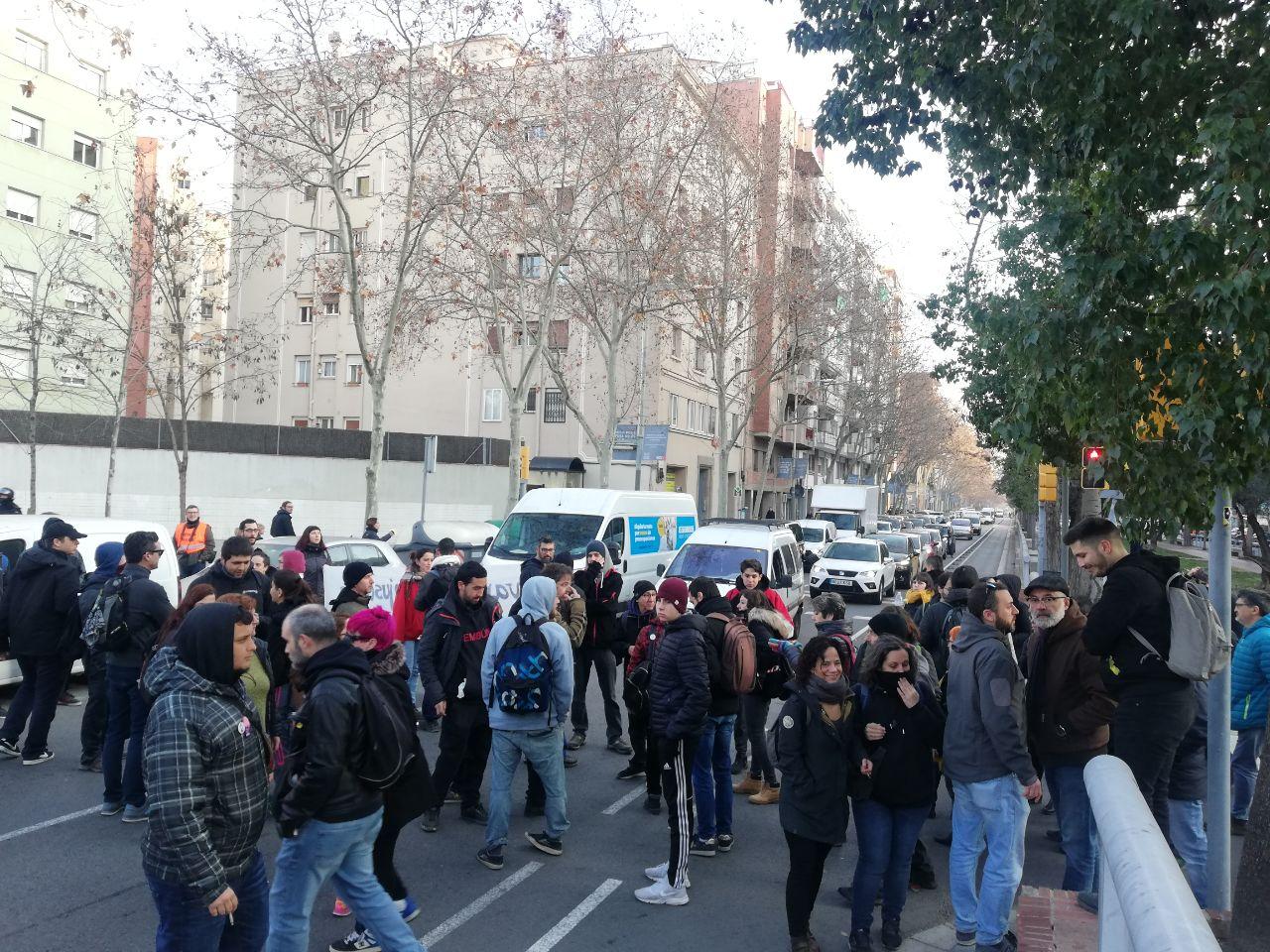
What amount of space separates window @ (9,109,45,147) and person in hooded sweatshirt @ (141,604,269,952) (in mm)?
36748

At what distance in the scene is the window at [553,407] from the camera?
135ft

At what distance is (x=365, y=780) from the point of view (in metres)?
4.00

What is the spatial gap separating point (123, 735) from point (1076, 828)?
20.2 feet

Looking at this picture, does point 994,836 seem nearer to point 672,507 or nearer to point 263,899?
point 263,899

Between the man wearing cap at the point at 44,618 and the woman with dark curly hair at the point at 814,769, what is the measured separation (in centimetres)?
586

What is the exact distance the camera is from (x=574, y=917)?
5.54 m

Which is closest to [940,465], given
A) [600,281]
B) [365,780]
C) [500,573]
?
[600,281]

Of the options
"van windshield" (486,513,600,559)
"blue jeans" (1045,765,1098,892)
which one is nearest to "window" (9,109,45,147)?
"van windshield" (486,513,600,559)

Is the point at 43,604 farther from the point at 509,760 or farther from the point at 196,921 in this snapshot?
the point at 196,921

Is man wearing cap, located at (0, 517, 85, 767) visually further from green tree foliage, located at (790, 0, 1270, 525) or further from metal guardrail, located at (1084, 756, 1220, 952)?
metal guardrail, located at (1084, 756, 1220, 952)

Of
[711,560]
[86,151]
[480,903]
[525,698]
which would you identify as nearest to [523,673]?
[525,698]

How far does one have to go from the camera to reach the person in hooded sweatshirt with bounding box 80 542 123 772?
735cm

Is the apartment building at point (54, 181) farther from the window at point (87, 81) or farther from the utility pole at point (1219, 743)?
the utility pole at point (1219, 743)

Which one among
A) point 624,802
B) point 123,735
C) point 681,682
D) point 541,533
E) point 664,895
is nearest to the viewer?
point 664,895
